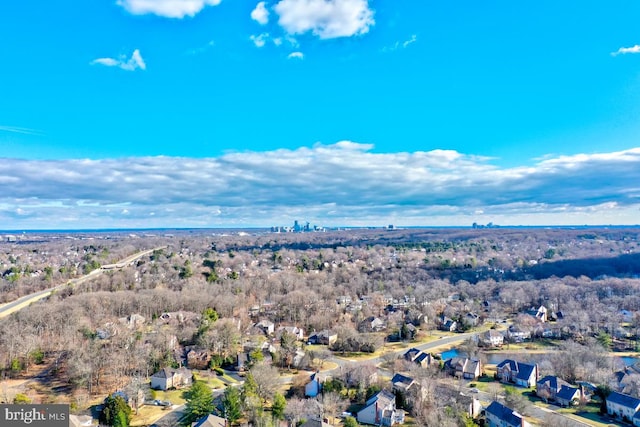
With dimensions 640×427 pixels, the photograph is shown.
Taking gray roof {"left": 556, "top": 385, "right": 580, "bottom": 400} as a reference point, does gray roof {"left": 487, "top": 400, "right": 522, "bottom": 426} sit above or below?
above

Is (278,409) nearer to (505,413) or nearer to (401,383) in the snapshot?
(401,383)

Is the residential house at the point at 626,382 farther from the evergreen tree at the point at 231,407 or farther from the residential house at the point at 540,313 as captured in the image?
the evergreen tree at the point at 231,407

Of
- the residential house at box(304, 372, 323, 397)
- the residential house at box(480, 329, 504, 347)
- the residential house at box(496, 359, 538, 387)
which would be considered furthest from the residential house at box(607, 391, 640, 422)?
the residential house at box(304, 372, 323, 397)

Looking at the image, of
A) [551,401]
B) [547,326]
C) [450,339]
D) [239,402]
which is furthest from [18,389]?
[547,326]

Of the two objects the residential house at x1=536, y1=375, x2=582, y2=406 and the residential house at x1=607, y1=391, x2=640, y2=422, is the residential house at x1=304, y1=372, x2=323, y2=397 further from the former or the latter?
the residential house at x1=607, y1=391, x2=640, y2=422

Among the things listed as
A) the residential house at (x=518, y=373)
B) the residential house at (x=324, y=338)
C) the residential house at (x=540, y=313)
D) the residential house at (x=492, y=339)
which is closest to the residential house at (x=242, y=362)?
the residential house at (x=324, y=338)

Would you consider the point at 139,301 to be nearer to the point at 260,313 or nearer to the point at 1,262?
the point at 260,313
